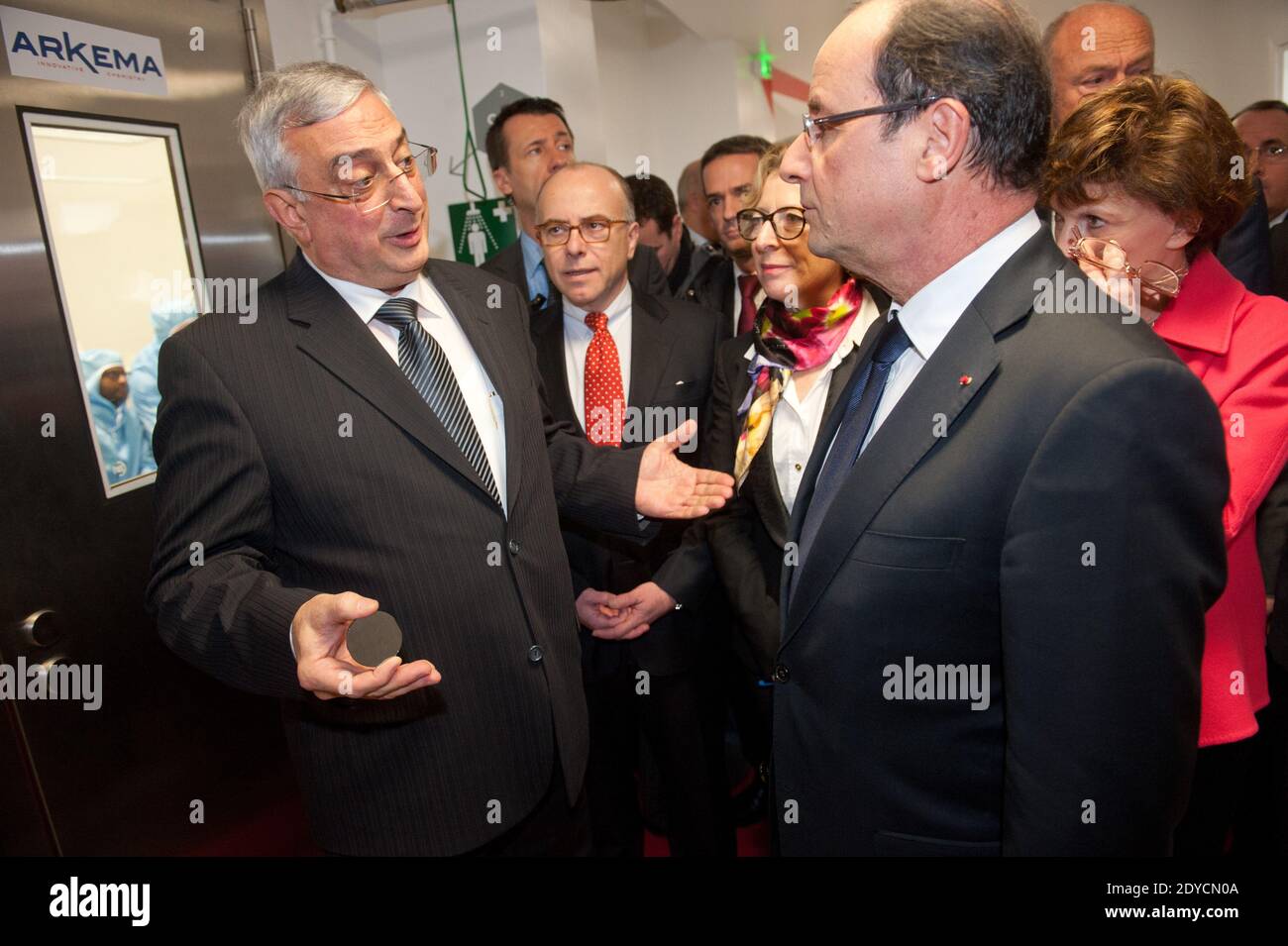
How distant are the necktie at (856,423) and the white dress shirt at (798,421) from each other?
623 millimetres

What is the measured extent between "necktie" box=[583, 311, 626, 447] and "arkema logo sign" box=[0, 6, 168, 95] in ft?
4.47

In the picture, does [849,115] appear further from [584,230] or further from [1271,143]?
[1271,143]

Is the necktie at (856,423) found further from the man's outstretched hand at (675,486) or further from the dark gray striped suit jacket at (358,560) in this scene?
the dark gray striped suit jacket at (358,560)

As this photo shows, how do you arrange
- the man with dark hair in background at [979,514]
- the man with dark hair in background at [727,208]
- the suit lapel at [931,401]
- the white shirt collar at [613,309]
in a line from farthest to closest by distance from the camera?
1. the man with dark hair in background at [727,208]
2. the white shirt collar at [613,309]
3. the suit lapel at [931,401]
4. the man with dark hair in background at [979,514]

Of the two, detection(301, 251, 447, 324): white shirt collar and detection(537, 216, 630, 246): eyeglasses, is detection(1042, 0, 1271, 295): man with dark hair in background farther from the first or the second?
detection(301, 251, 447, 324): white shirt collar

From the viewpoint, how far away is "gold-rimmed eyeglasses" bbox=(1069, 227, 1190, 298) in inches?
57.8

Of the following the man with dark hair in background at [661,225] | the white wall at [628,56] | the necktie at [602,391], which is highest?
the white wall at [628,56]

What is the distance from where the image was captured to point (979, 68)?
109 cm

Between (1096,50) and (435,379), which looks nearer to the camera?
(435,379)

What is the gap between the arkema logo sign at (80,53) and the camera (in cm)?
192

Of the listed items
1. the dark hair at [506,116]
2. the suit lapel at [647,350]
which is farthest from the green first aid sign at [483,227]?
the suit lapel at [647,350]

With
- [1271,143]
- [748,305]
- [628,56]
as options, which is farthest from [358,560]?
[628,56]

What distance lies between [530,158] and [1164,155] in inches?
87.5

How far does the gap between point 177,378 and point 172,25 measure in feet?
4.99
